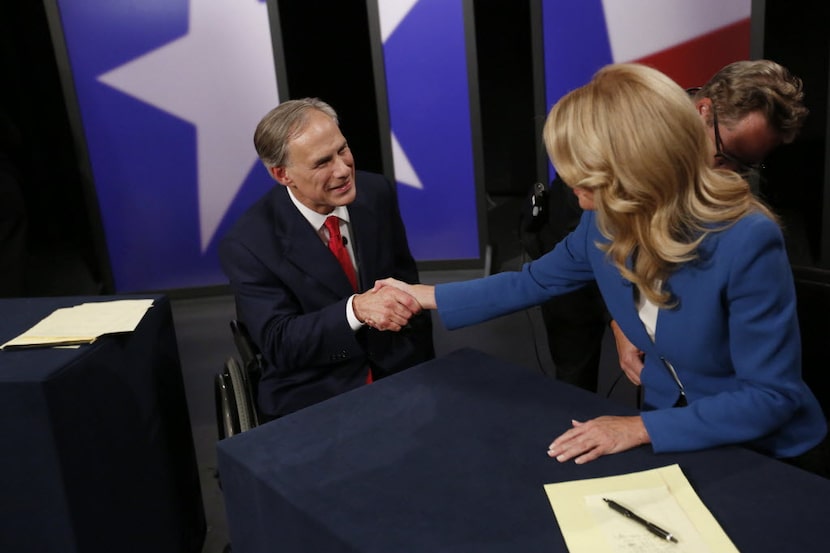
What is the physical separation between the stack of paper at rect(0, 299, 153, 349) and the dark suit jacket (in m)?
0.28

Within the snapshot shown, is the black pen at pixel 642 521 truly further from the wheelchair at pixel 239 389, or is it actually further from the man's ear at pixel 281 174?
the man's ear at pixel 281 174

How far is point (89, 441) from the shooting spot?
1838 millimetres

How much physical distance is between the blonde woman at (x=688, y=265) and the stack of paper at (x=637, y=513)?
9 centimetres

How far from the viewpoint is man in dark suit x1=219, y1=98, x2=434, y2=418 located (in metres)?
2.04

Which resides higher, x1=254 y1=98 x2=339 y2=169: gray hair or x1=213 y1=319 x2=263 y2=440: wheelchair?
x1=254 y1=98 x2=339 y2=169: gray hair

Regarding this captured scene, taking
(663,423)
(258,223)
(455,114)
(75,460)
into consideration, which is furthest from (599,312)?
(455,114)

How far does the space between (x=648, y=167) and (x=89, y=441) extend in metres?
1.39

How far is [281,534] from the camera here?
1.22 meters

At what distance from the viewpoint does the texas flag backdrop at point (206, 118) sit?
484 centimetres

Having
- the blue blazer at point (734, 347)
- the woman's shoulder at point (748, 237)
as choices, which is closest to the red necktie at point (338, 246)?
the blue blazer at point (734, 347)

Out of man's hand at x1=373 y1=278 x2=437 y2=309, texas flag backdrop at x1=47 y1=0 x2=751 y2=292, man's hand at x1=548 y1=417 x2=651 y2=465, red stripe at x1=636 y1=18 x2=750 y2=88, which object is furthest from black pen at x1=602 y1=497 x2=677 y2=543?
texas flag backdrop at x1=47 y1=0 x2=751 y2=292

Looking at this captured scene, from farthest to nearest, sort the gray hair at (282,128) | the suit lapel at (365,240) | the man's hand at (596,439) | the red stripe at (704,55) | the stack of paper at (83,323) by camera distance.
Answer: the red stripe at (704,55)
the suit lapel at (365,240)
the gray hair at (282,128)
the stack of paper at (83,323)
the man's hand at (596,439)

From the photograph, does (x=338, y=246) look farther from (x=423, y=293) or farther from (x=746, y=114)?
(x=746, y=114)

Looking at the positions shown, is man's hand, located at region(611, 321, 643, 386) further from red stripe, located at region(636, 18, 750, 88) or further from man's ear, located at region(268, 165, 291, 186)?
red stripe, located at region(636, 18, 750, 88)
